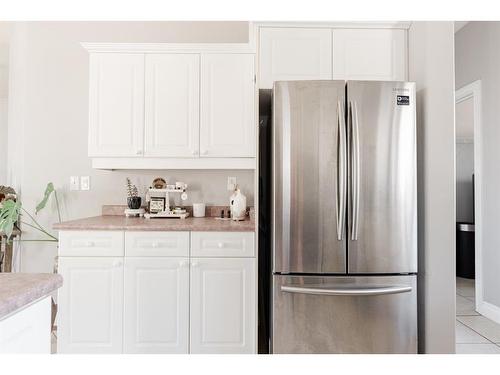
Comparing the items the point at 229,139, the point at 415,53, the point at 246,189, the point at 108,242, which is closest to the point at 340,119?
the point at 415,53

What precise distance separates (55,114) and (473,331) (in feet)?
13.1

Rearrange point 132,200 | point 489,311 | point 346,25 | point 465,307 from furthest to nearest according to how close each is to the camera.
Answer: point 465,307 < point 489,311 < point 132,200 < point 346,25

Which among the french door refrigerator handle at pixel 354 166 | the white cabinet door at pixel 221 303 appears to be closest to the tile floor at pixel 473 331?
the french door refrigerator handle at pixel 354 166

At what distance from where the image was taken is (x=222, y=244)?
2.21 meters

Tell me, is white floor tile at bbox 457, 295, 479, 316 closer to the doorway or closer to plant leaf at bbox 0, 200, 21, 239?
the doorway

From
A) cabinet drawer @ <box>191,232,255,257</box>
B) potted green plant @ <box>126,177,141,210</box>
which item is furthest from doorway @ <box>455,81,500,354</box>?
potted green plant @ <box>126,177,141,210</box>

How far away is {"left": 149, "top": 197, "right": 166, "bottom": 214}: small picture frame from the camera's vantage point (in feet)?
8.95

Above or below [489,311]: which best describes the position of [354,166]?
above

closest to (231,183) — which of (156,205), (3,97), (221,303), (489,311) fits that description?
(156,205)

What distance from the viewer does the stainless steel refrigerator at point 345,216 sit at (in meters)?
1.92

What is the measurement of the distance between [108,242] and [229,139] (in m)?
1.10

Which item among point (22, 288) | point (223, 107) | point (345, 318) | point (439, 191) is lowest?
point (345, 318)

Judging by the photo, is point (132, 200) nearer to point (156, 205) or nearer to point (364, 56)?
point (156, 205)

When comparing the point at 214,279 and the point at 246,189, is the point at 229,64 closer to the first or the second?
the point at 246,189
